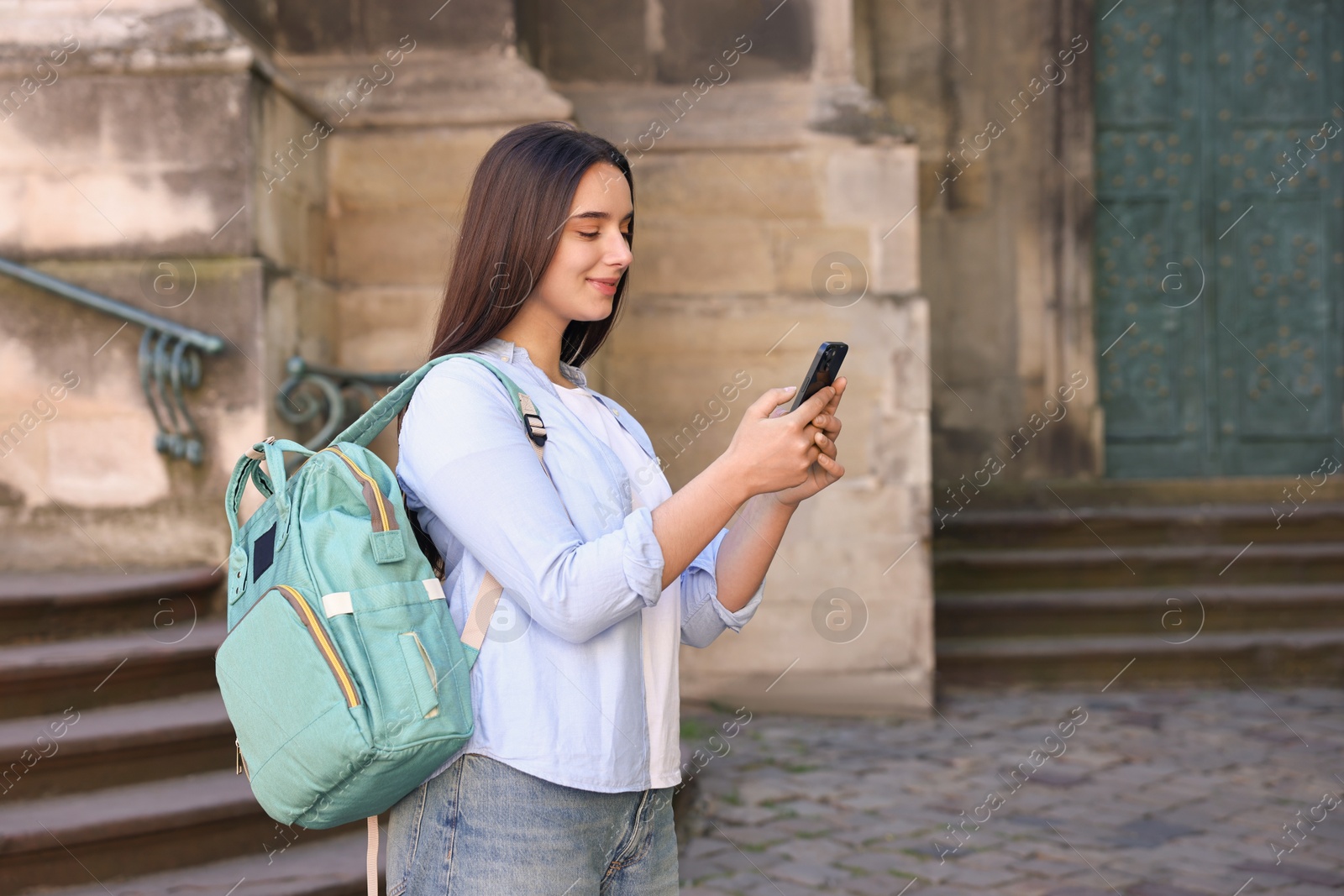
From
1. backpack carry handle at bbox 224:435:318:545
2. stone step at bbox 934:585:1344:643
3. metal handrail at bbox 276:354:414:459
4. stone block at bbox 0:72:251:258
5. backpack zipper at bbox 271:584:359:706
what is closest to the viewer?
backpack zipper at bbox 271:584:359:706

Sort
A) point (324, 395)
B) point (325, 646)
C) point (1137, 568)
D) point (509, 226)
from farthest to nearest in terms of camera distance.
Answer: point (1137, 568) < point (324, 395) < point (509, 226) < point (325, 646)

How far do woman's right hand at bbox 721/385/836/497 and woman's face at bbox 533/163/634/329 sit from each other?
0.31m

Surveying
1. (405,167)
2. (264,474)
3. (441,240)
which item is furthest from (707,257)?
(264,474)

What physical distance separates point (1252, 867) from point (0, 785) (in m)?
3.54

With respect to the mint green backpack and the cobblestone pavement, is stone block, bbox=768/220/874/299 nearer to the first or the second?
the cobblestone pavement

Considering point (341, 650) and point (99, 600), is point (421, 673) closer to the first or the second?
point (341, 650)

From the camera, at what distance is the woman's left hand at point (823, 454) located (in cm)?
138

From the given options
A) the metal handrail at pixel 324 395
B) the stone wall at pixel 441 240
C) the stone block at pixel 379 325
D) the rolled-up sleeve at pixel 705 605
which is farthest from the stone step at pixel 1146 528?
the rolled-up sleeve at pixel 705 605

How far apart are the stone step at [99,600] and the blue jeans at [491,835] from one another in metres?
2.77

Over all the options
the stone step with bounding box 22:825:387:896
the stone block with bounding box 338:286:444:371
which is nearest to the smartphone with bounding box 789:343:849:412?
the stone step with bounding box 22:825:387:896

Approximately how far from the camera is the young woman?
1.30 m

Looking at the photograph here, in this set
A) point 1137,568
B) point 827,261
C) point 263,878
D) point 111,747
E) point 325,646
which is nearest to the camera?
point 325,646

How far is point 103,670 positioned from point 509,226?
2.68 metres

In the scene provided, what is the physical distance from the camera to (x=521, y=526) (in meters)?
1.29
